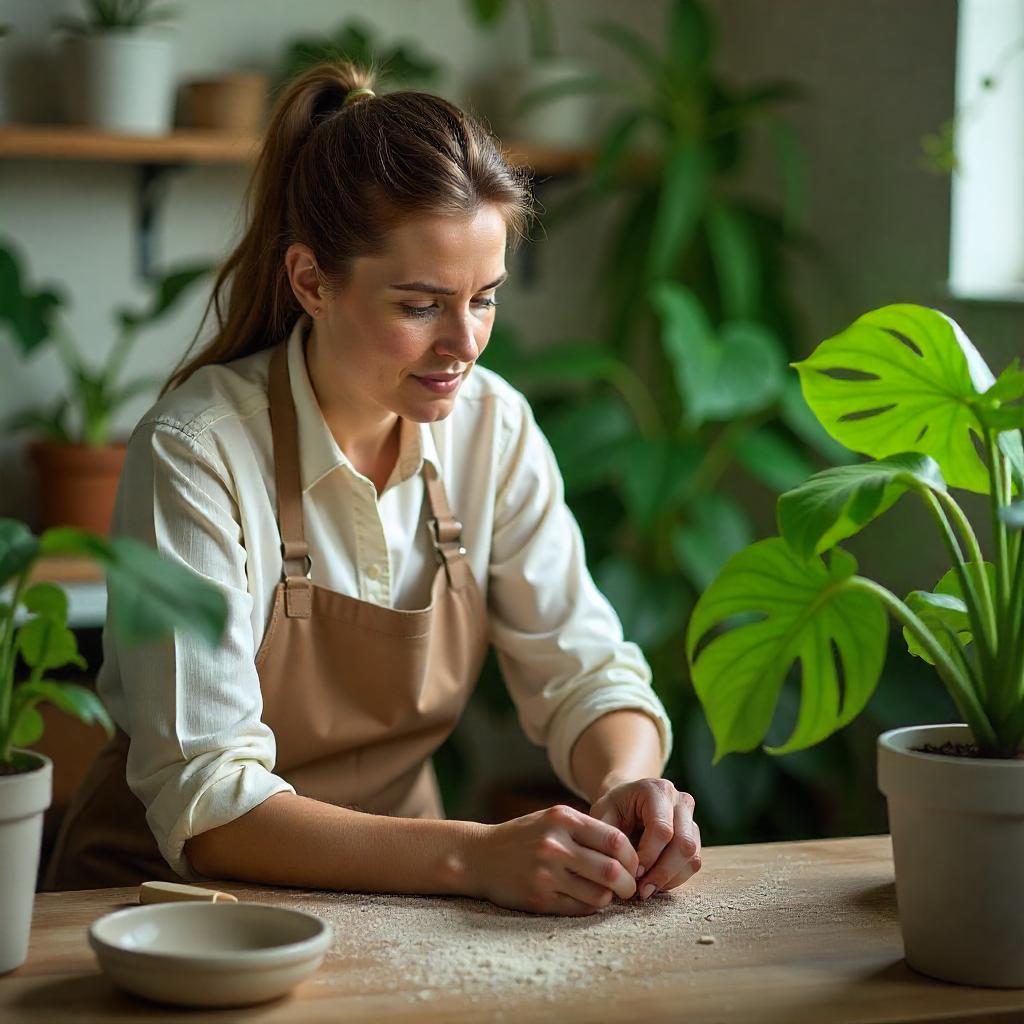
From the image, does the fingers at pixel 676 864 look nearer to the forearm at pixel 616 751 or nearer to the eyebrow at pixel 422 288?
the forearm at pixel 616 751

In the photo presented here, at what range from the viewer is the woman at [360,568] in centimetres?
140

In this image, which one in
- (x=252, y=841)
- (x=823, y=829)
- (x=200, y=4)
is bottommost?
(x=823, y=829)

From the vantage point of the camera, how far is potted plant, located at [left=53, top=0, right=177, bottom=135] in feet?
9.53

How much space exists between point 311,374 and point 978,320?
53.3 inches

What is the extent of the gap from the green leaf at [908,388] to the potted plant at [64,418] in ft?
5.50

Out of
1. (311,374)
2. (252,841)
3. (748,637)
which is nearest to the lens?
(748,637)

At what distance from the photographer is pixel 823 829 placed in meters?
3.01

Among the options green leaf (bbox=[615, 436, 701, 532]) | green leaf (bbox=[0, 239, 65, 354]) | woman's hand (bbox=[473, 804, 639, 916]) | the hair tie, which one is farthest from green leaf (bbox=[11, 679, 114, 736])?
green leaf (bbox=[0, 239, 65, 354])

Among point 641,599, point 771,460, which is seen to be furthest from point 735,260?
point 641,599

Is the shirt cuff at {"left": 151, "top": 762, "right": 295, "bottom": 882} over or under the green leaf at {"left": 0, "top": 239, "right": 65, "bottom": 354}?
under

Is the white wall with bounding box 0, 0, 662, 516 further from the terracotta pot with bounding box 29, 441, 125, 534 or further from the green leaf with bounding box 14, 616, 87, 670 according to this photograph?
the green leaf with bounding box 14, 616, 87, 670

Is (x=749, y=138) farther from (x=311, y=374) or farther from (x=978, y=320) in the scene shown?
(x=311, y=374)

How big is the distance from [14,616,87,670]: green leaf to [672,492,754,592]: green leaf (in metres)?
1.69

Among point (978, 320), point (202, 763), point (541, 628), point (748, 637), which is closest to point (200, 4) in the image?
point (978, 320)
